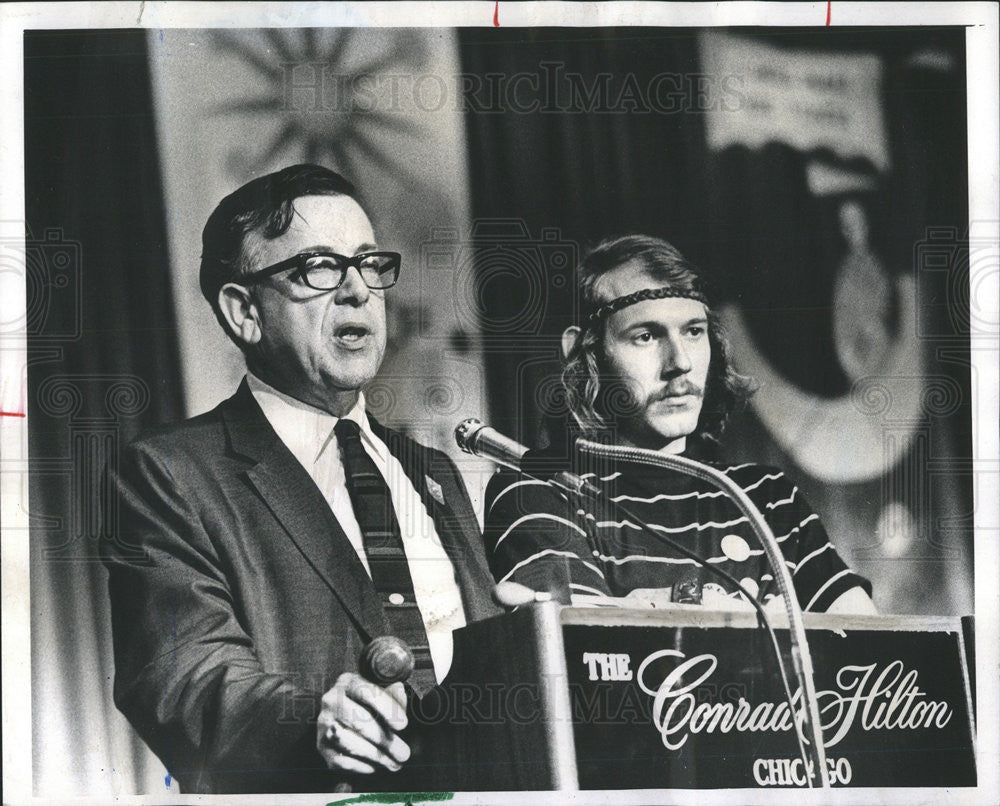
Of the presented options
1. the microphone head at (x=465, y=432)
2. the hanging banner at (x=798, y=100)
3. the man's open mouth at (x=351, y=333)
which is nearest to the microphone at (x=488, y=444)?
the microphone head at (x=465, y=432)

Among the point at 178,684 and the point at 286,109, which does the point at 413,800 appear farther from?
the point at 286,109

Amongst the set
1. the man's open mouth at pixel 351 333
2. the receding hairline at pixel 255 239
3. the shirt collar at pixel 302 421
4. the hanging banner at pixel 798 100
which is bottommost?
the shirt collar at pixel 302 421

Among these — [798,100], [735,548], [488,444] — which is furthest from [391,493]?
[798,100]

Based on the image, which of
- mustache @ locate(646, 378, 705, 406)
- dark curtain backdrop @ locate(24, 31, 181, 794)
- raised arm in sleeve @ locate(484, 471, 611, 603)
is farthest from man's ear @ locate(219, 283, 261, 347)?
mustache @ locate(646, 378, 705, 406)

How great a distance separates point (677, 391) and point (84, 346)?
1.42 meters

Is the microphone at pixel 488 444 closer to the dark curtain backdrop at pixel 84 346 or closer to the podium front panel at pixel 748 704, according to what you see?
the podium front panel at pixel 748 704

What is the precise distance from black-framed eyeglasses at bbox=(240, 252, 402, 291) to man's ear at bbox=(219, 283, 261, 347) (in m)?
0.03

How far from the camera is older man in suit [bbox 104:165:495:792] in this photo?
7.03ft

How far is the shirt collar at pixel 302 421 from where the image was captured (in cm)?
220

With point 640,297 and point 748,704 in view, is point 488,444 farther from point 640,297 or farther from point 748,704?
point 748,704

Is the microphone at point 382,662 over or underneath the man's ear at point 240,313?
underneath

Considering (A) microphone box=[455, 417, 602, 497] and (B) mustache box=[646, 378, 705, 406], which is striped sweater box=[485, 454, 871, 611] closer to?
(A) microphone box=[455, 417, 602, 497]

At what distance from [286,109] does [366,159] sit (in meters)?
0.23

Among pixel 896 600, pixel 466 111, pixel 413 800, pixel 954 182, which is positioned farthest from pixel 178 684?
pixel 954 182
